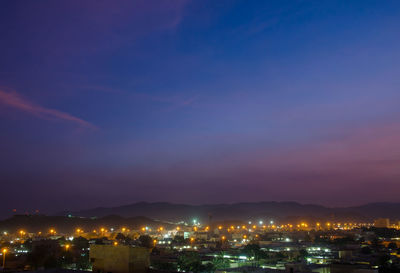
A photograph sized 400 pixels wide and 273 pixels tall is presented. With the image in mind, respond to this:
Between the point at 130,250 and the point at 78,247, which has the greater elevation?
the point at 130,250

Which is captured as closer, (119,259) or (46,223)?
(119,259)

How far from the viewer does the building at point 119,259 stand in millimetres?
15648

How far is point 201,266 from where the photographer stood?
1195 inches

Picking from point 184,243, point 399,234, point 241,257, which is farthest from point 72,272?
point 399,234

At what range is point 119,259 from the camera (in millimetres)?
15820

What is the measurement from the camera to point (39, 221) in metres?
143

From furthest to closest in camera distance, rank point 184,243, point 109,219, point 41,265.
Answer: point 109,219, point 184,243, point 41,265

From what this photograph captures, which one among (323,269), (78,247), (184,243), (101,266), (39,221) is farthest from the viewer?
(39,221)

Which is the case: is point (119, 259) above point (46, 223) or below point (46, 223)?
above

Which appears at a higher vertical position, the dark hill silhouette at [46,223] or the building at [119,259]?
the building at [119,259]

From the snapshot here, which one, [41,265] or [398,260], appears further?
[41,265]

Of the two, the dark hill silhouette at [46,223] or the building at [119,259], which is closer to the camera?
the building at [119,259]

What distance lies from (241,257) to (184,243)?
24.2 meters

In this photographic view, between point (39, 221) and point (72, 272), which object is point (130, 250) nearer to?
point (72, 272)
